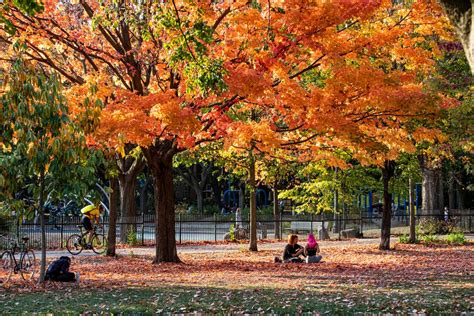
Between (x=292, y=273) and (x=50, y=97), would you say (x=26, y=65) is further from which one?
(x=292, y=273)

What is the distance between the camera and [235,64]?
15523 millimetres

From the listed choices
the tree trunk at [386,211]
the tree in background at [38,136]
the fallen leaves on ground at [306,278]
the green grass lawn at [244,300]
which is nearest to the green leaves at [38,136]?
the tree in background at [38,136]

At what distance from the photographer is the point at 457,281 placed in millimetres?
14125

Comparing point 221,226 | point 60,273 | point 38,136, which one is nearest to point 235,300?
point 60,273

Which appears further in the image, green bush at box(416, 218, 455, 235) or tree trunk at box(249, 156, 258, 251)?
green bush at box(416, 218, 455, 235)

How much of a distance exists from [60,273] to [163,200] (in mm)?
5787

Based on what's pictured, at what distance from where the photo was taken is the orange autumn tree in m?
14.3

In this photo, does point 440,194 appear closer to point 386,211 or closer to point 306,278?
point 386,211

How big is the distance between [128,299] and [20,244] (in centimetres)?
486

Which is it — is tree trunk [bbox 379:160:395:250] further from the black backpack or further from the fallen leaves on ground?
the black backpack

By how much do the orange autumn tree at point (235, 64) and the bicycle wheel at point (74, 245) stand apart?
524 cm

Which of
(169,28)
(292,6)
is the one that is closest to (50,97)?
(169,28)

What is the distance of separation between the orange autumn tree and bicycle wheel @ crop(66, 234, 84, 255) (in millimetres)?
5244

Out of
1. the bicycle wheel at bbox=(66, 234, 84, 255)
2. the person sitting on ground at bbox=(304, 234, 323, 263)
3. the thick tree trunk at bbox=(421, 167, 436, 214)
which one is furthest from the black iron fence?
the person sitting on ground at bbox=(304, 234, 323, 263)
